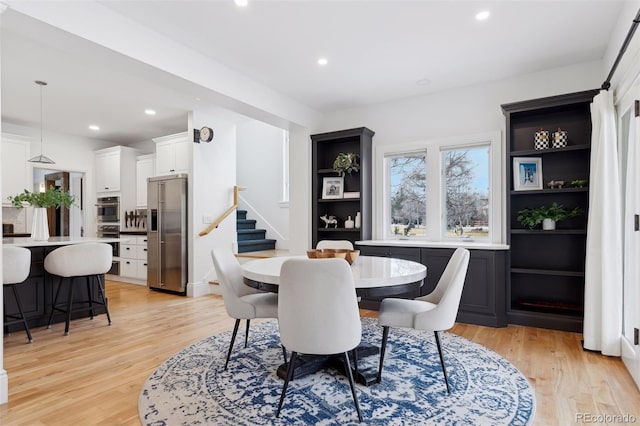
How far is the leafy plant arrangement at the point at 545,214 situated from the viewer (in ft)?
11.6

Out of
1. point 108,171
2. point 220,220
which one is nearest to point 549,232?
point 220,220

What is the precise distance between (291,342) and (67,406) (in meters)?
1.42

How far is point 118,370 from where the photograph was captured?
2625 mm

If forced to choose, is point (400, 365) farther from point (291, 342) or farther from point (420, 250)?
point (420, 250)

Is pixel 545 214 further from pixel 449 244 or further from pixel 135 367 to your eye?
pixel 135 367

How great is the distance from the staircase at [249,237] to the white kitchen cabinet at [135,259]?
160cm

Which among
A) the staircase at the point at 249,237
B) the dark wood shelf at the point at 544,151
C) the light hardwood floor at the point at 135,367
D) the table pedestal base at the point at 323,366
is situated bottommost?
the light hardwood floor at the point at 135,367

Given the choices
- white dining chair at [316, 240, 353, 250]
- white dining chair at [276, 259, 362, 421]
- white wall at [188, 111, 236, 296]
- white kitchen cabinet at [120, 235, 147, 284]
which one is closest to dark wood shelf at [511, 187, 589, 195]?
white dining chair at [316, 240, 353, 250]

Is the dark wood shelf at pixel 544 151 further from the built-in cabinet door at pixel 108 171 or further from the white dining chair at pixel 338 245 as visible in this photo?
the built-in cabinet door at pixel 108 171

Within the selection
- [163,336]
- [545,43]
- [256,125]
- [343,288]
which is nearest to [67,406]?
[163,336]

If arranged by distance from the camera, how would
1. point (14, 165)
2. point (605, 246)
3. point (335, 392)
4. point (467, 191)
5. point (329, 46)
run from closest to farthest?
1. point (335, 392)
2. point (605, 246)
3. point (329, 46)
4. point (467, 191)
5. point (14, 165)

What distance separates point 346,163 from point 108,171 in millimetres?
4774

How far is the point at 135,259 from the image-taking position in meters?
6.24

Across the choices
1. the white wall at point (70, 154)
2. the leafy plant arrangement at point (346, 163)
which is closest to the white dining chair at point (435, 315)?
the leafy plant arrangement at point (346, 163)
